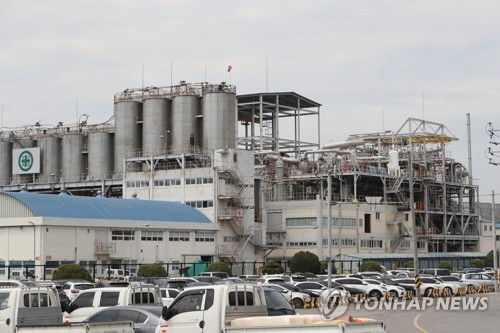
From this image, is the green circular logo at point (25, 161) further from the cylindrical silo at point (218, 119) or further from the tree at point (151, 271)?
the tree at point (151, 271)

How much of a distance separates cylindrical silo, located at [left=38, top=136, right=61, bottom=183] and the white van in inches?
3597

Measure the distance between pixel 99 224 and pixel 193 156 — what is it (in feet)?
68.2

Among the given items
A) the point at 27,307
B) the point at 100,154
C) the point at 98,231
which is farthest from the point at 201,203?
the point at 27,307

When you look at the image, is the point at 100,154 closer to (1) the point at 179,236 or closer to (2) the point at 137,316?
(1) the point at 179,236

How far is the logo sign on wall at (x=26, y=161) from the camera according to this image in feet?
398

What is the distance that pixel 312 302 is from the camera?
2056 inches

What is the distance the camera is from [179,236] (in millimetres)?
91062

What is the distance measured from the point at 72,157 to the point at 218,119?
25618 mm

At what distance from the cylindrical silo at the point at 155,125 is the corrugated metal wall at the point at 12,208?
95.3ft

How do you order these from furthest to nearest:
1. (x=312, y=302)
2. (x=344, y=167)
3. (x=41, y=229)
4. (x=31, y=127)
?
(x=31, y=127)
(x=344, y=167)
(x=41, y=229)
(x=312, y=302)

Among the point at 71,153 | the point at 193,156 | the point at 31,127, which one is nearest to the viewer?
the point at 193,156

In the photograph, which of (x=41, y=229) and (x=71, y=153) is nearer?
(x=41, y=229)

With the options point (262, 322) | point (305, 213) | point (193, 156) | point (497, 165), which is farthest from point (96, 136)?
point (262, 322)

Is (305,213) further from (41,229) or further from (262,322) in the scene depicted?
(262,322)
